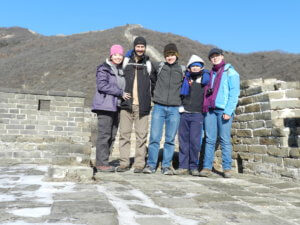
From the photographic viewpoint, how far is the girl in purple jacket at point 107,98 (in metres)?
4.75

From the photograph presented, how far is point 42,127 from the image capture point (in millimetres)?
7781

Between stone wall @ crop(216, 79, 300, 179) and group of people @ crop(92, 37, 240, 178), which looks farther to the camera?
group of people @ crop(92, 37, 240, 178)

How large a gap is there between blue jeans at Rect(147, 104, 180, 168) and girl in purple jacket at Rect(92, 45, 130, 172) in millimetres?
562

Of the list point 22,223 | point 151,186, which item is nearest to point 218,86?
point 151,186

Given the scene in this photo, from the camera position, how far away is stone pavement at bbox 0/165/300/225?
216 cm

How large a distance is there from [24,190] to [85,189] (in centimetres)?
58

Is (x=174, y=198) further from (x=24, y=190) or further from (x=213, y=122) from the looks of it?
(x=213, y=122)

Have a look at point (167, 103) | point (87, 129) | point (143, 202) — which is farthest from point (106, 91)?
point (87, 129)

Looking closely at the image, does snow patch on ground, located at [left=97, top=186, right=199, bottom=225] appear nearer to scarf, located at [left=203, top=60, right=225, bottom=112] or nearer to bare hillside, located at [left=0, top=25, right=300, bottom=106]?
scarf, located at [left=203, top=60, right=225, bottom=112]

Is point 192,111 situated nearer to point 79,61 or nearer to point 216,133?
point 216,133

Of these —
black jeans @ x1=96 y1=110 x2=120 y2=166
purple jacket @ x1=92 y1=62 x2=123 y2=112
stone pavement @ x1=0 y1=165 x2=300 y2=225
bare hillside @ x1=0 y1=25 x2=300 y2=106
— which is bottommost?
stone pavement @ x1=0 y1=165 x2=300 y2=225

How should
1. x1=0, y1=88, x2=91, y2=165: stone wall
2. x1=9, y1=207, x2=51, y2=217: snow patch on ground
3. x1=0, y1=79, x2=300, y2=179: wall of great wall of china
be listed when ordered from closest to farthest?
x1=9, y1=207, x2=51, y2=217: snow patch on ground
x1=0, y1=79, x2=300, y2=179: wall of great wall of china
x1=0, y1=88, x2=91, y2=165: stone wall

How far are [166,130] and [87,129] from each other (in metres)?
3.75

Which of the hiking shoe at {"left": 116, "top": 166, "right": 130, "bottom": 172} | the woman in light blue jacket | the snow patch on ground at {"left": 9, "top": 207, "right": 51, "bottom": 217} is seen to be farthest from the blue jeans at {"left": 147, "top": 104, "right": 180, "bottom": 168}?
the snow patch on ground at {"left": 9, "top": 207, "right": 51, "bottom": 217}
